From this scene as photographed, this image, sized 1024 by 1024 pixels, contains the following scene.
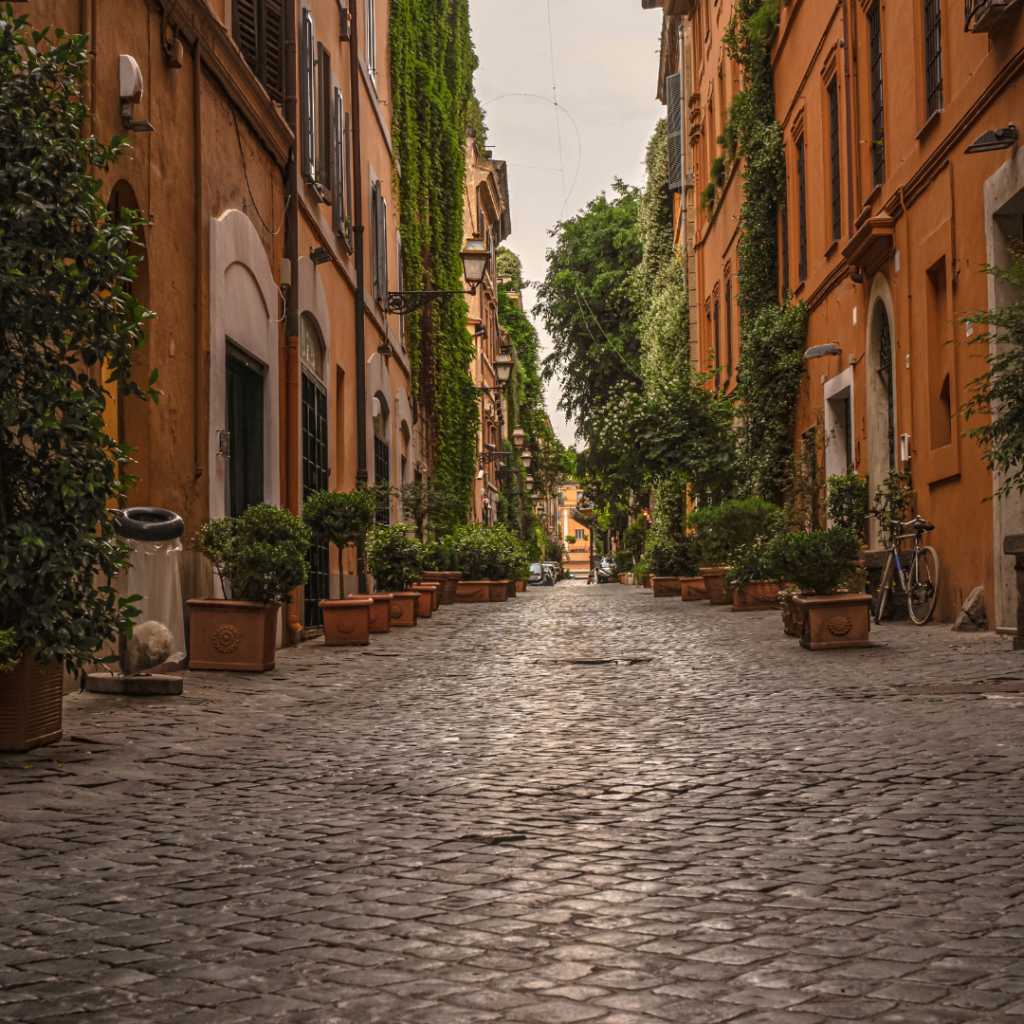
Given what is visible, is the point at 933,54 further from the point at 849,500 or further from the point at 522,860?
the point at 522,860

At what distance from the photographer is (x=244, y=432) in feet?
40.6

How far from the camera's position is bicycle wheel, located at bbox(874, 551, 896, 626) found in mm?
12961

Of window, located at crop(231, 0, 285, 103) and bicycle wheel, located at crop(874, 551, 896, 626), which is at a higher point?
window, located at crop(231, 0, 285, 103)

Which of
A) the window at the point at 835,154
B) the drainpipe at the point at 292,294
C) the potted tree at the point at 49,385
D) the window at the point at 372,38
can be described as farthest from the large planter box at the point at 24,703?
the window at the point at 372,38

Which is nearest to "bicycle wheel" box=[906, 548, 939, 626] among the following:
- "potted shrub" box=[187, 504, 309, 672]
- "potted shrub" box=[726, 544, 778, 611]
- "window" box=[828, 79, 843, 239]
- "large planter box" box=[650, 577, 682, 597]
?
"potted shrub" box=[726, 544, 778, 611]

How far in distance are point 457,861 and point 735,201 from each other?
23.3m

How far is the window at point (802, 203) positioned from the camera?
1969cm

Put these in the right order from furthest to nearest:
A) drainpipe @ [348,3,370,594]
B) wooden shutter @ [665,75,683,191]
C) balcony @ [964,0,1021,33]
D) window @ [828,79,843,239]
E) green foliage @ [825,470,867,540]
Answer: wooden shutter @ [665,75,683,191] → drainpipe @ [348,3,370,594] → window @ [828,79,843,239] → green foliage @ [825,470,867,540] → balcony @ [964,0,1021,33]

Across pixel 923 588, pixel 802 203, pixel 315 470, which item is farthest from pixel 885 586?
pixel 802 203

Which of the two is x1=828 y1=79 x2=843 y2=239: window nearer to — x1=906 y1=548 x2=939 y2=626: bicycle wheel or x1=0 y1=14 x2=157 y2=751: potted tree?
x1=906 y1=548 x2=939 y2=626: bicycle wheel

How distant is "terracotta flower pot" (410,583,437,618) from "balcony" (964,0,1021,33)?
9816 millimetres

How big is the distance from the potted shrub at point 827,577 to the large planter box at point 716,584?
Answer: 758cm

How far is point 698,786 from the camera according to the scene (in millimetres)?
5164

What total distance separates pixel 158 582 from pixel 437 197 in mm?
19899
